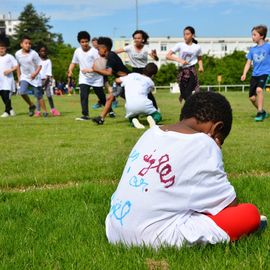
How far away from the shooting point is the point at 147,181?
285 centimetres

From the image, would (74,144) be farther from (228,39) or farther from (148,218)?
(228,39)

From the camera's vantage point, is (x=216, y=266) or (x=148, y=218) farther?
(x=148, y=218)

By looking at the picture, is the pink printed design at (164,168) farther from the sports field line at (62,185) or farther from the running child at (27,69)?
the running child at (27,69)

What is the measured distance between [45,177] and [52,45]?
95765 millimetres

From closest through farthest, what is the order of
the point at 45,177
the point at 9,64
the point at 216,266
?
the point at 216,266 → the point at 45,177 → the point at 9,64

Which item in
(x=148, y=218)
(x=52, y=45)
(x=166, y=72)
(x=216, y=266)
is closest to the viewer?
(x=216, y=266)

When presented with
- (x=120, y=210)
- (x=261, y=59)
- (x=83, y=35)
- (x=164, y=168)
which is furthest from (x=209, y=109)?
(x=83, y=35)

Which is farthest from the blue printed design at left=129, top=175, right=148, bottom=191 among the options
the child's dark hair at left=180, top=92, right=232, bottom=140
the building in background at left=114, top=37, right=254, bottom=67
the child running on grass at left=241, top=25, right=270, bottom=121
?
the building in background at left=114, top=37, right=254, bottom=67

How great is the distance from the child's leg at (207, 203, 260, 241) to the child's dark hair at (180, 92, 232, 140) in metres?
0.46

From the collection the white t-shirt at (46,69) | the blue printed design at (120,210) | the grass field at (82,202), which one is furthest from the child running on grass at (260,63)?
the blue printed design at (120,210)

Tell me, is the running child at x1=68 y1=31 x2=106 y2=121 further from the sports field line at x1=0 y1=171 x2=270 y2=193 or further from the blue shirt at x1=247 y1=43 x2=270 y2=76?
the sports field line at x1=0 y1=171 x2=270 y2=193

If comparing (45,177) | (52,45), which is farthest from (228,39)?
(45,177)

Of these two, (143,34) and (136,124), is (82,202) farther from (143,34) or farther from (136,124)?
(143,34)

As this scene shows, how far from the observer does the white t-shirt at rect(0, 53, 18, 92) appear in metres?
13.8
